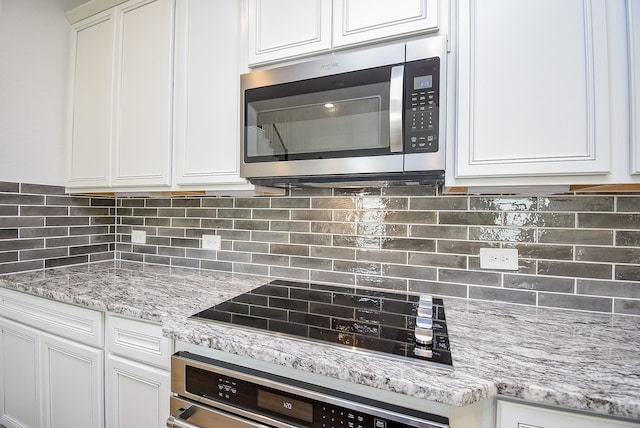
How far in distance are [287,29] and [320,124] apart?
458 millimetres

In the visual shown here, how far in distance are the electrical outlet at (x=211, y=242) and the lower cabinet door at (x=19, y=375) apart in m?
0.85

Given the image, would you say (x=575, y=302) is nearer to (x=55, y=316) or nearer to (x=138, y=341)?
(x=138, y=341)

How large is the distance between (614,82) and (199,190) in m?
1.61

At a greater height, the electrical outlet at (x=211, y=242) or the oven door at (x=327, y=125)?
the oven door at (x=327, y=125)

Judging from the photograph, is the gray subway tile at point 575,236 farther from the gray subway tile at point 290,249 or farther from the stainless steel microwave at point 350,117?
the gray subway tile at point 290,249

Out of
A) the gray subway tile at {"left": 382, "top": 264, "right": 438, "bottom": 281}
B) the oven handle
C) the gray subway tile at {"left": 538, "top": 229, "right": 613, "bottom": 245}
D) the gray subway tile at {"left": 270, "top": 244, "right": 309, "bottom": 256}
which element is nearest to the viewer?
the oven handle

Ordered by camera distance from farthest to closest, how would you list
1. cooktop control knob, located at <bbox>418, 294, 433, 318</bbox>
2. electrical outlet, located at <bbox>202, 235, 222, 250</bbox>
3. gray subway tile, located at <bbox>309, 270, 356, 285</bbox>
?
electrical outlet, located at <bbox>202, 235, 222, 250</bbox>, gray subway tile, located at <bbox>309, 270, 356, 285</bbox>, cooktop control knob, located at <bbox>418, 294, 433, 318</bbox>

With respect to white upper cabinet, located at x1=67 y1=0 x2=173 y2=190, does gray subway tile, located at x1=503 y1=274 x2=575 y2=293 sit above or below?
below

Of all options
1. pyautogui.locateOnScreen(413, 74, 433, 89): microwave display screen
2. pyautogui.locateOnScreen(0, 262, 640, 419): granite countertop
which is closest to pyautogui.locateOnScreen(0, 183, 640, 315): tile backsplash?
pyautogui.locateOnScreen(0, 262, 640, 419): granite countertop

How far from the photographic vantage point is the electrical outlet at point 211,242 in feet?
5.90

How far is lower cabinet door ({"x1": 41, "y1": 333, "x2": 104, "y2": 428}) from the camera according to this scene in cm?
124

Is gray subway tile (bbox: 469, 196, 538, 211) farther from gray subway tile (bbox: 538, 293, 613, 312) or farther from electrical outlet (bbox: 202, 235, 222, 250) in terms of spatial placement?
electrical outlet (bbox: 202, 235, 222, 250)

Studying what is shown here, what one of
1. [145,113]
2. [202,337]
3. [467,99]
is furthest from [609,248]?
[145,113]

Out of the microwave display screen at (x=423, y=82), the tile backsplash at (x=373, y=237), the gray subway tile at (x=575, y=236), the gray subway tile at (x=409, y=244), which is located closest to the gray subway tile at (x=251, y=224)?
the tile backsplash at (x=373, y=237)
